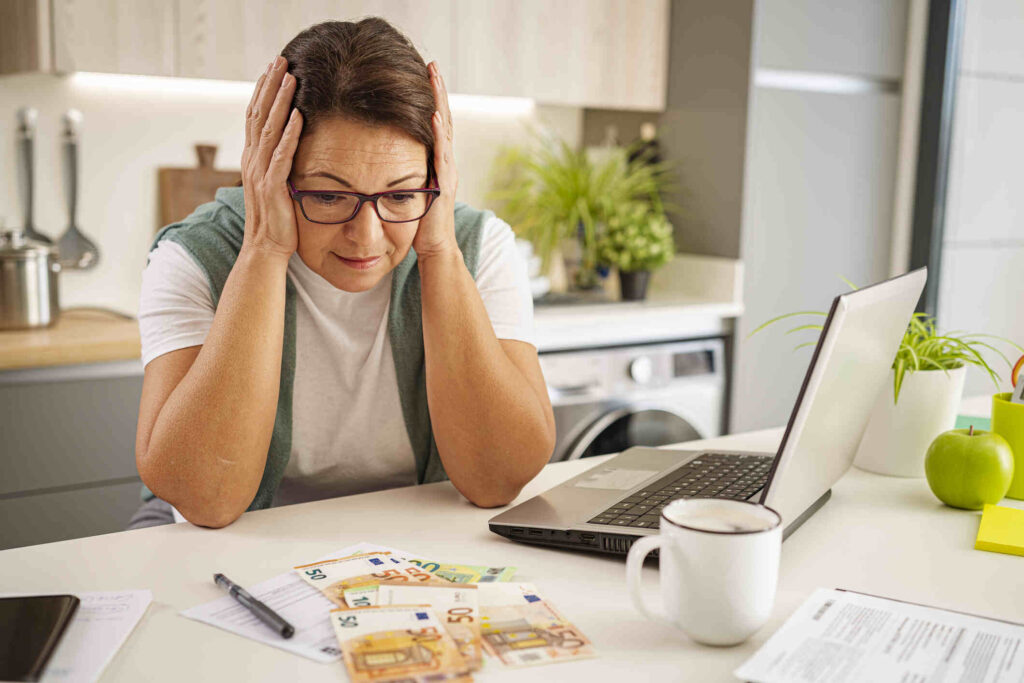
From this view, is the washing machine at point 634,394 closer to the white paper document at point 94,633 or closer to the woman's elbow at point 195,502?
the woman's elbow at point 195,502

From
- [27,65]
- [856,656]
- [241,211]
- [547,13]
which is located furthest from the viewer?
[547,13]

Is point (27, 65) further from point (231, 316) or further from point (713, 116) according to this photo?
point (713, 116)

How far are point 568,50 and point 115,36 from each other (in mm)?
1317

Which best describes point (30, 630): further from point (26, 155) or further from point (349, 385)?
point (26, 155)

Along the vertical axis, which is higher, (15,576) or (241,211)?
(241,211)

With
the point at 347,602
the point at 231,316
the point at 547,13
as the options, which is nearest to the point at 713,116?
the point at 547,13

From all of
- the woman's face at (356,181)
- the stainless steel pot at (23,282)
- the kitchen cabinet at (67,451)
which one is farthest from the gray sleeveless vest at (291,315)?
the stainless steel pot at (23,282)

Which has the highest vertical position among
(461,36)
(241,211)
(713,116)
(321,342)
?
(461,36)

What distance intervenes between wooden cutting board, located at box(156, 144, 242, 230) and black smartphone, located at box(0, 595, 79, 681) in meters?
1.96

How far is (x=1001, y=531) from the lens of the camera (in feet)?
3.49

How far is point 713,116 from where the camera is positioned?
9.97 feet

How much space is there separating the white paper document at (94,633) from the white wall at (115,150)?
189cm

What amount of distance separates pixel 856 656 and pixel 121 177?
94.5 inches

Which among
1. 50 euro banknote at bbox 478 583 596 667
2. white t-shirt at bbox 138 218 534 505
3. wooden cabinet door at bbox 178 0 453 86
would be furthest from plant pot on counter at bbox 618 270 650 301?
50 euro banknote at bbox 478 583 596 667
